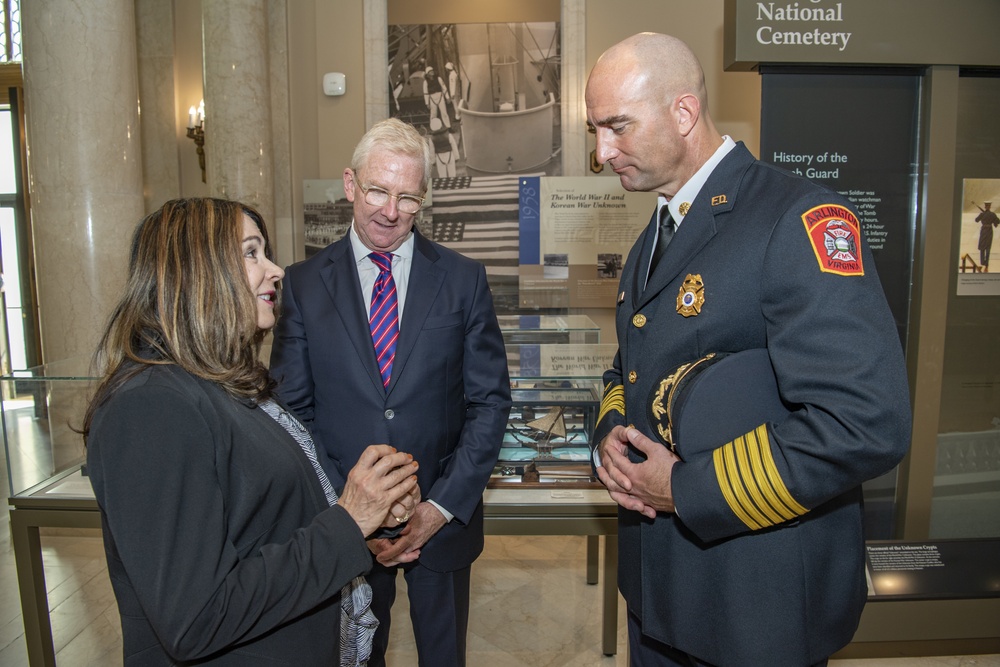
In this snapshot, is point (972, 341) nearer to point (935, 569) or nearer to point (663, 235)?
point (935, 569)

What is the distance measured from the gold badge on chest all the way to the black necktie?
16 centimetres

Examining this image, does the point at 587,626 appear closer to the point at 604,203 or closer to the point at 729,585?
the point at 729,585

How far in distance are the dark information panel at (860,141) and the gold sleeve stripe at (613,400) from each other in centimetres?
148

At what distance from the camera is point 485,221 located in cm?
760

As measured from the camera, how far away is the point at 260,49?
21.1ft

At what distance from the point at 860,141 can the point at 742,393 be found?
216 centimetres

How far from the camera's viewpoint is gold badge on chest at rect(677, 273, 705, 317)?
1575 millimetres

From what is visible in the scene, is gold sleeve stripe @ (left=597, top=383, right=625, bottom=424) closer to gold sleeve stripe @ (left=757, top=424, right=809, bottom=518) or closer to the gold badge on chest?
the gold badge on chest

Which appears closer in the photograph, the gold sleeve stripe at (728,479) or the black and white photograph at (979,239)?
the gold sleeve stripe at (728,479)

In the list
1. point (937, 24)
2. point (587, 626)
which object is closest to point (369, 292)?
point (587, 626)

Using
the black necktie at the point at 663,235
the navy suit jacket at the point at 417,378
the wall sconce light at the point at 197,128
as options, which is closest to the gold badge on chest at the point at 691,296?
the black necktie at the point at 663,235

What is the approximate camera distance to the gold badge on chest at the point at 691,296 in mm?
1575

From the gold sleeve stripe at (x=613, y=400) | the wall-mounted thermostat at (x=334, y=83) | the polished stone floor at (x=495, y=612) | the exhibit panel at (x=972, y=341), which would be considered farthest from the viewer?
the wall-mounted thermostat at (x=334, y=83)

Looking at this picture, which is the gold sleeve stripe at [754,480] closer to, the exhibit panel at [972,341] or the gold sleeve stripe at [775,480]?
the gold sleeve stripe at [775,480]
